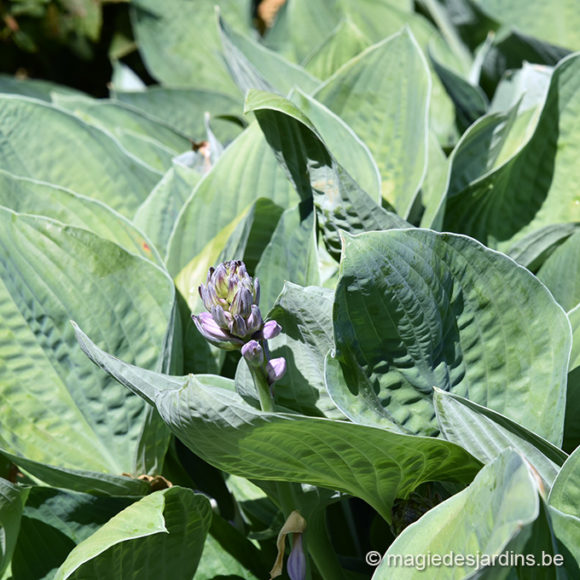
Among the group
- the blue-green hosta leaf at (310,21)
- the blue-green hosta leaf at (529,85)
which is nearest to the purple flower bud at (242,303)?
the blue-green hosta leaf at (529,85)

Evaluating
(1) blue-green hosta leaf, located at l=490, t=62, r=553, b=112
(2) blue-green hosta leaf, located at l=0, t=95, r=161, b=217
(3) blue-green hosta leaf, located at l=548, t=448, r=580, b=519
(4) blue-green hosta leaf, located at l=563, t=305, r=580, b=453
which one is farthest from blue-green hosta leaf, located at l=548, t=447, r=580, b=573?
(2) blue-green hosta leaf, located at l=0, t=95, r=161, b=217

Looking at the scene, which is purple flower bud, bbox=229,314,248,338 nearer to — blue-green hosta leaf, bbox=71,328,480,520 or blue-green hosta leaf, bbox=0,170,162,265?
blue-green hosta leaf, bbox=71,328,480,520

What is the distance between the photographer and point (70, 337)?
38.0 inches

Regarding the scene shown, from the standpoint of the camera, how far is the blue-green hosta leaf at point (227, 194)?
1097mm

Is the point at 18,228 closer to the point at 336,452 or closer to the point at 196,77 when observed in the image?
the point at 336,452

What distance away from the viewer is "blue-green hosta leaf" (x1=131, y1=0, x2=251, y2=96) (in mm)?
1923

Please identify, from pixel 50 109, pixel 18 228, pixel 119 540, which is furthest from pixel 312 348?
pixel 50 109

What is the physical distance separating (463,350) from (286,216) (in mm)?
294

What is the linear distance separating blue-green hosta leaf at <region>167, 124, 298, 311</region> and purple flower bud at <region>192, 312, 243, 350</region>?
1.34ft

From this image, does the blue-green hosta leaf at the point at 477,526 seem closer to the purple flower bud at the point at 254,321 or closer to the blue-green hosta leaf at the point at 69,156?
the purple flower bud at the point at 254,321

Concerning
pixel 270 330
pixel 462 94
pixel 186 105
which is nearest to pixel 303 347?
pixel 270 330

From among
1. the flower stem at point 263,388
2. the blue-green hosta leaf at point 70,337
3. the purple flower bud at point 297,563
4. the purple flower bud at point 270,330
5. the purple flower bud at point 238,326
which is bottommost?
the purple flower bud at point 297,563

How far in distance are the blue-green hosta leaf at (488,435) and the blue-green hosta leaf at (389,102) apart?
0.47 metres

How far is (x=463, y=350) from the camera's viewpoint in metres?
0.78
